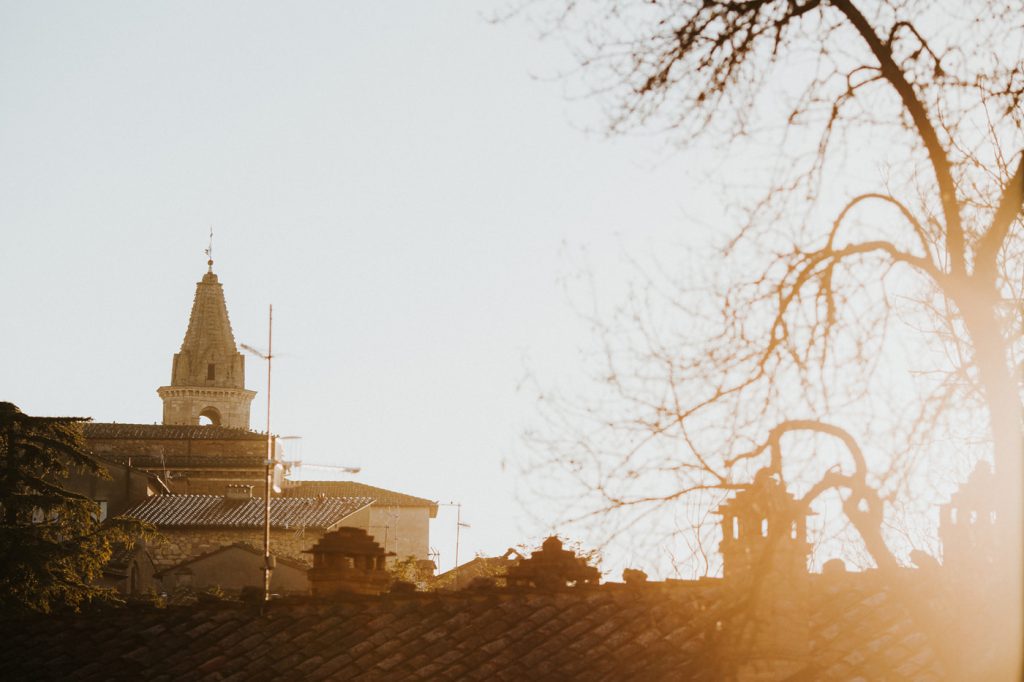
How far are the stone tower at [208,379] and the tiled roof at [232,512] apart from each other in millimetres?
25121

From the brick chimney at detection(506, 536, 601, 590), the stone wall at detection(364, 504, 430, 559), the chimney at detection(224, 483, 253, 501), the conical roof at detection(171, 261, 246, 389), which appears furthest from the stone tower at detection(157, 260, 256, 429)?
the brick chimney at detection(506, 536, 601, 590)

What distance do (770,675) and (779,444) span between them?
3.66 metres

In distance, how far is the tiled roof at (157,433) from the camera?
6356 centimetres

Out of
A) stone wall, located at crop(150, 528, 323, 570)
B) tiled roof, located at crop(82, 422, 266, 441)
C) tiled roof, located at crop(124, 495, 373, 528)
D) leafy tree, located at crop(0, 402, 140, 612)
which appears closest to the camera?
leafy tree, located at crop(0, 402, 140, 612)

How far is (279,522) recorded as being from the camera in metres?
48.8

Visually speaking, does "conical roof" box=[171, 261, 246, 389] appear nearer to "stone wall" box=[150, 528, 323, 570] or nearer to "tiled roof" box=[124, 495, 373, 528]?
"tiled roof" box=[124, 495, 373, 528]

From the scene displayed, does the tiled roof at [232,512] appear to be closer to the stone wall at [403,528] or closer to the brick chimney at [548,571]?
the stone wall at [403,528]

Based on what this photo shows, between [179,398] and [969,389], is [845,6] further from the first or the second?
[179,398]

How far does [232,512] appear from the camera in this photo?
49.6 meters

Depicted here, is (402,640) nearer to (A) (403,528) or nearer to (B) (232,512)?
(B) (232,512)

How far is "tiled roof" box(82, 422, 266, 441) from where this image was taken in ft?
209

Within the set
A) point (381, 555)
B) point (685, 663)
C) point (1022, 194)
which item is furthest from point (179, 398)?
point (1022, 194)

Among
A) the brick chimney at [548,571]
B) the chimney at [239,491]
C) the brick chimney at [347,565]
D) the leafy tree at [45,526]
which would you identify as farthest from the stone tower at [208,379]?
the brick chimney at [548,571]

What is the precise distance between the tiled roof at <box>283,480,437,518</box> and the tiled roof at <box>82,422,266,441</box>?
146 inches
